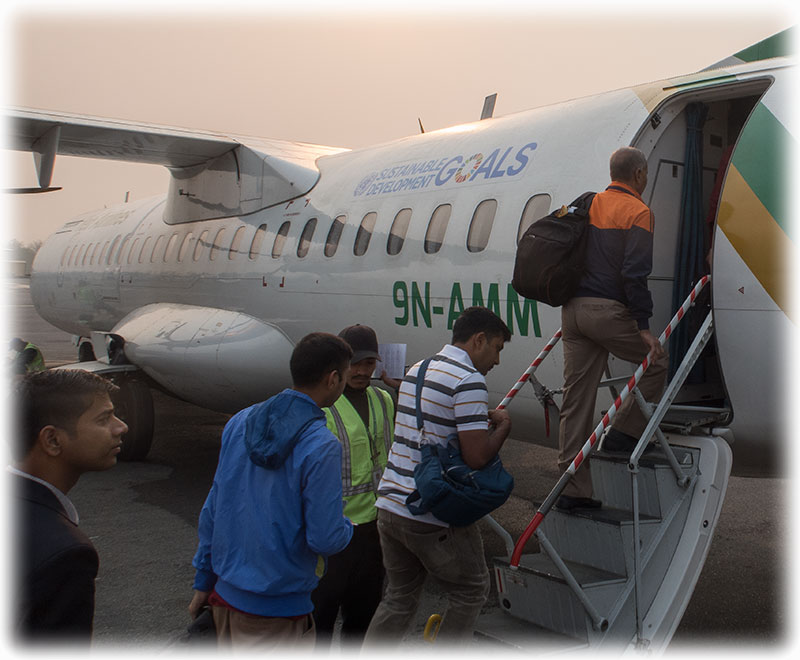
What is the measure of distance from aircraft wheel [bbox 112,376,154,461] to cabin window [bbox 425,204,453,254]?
5.02m

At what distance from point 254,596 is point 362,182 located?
5.87 metres

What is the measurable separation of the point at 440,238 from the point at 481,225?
474mm

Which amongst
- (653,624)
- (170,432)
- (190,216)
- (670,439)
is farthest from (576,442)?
(170,432)

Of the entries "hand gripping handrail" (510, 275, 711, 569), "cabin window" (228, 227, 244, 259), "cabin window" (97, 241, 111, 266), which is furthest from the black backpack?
"cabin window" (97, 241, 111, 266)

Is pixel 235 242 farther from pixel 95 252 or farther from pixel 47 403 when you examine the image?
pixel 47 403

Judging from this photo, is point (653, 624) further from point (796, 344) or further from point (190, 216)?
point (190, 216)

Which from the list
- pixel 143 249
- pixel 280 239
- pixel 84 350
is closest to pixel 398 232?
pixel 280 239

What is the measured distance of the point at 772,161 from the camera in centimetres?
447

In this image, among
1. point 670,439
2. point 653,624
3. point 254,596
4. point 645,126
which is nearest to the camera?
point 254,596

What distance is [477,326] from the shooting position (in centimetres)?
374

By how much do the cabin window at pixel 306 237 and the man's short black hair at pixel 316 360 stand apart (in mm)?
5307

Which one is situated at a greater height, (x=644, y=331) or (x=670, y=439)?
(x=644, y=331)

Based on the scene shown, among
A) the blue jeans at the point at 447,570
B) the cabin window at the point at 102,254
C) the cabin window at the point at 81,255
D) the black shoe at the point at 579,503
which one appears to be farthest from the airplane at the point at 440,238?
the cabin window at the point at 81,255

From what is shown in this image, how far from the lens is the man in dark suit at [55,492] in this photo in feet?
6.18
